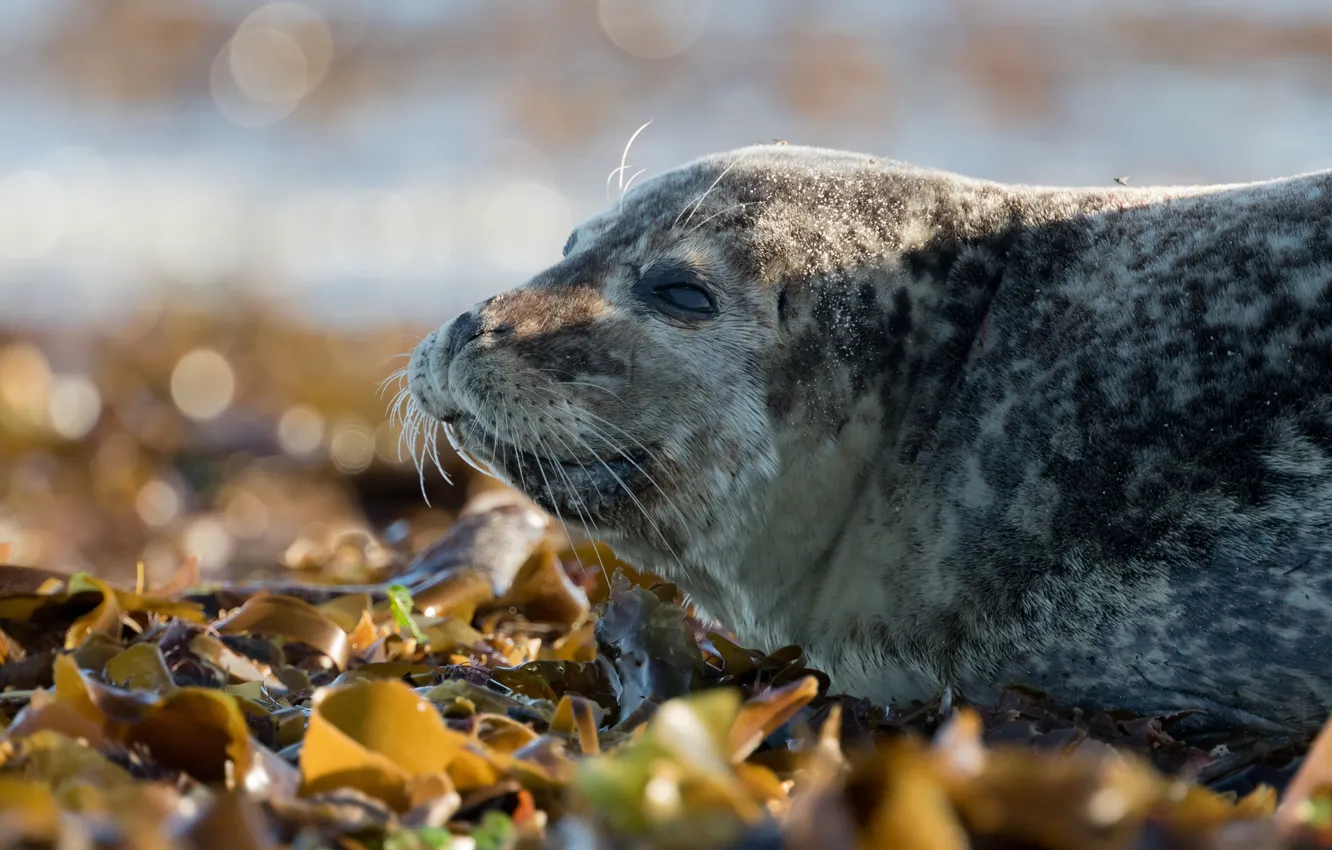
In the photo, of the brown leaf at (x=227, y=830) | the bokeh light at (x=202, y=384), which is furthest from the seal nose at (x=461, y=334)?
the bokeh light at (x=202, y=384)

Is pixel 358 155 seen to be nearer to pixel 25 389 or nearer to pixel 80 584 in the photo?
pixel 25 389

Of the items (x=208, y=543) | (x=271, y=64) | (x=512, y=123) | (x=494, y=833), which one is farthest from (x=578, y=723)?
(x=271, y=64)

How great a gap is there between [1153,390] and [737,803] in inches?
62.1

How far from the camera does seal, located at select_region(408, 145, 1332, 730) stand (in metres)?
2.87

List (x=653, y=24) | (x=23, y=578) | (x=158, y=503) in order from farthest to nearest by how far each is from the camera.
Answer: (x=653, y=24)
(x=158, y=503)
(x=23, y=578)

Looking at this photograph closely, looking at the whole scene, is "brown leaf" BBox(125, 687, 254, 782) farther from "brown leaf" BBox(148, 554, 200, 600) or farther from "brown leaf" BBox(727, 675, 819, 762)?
"brown leaf" BBox(148, 554, 200, 600)

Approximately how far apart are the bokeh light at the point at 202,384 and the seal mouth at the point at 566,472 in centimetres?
634

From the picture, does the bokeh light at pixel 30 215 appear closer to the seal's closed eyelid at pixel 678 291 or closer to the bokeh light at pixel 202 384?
the bokeh light at pixel 202 384

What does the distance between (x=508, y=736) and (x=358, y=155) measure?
1610cm

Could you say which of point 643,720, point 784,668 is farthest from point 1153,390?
point 643,720

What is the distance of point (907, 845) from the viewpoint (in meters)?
1.59

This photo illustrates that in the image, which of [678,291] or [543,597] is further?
[543,597]

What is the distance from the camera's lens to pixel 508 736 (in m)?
2.49

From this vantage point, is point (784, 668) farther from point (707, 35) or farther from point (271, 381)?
point (707, 35)
